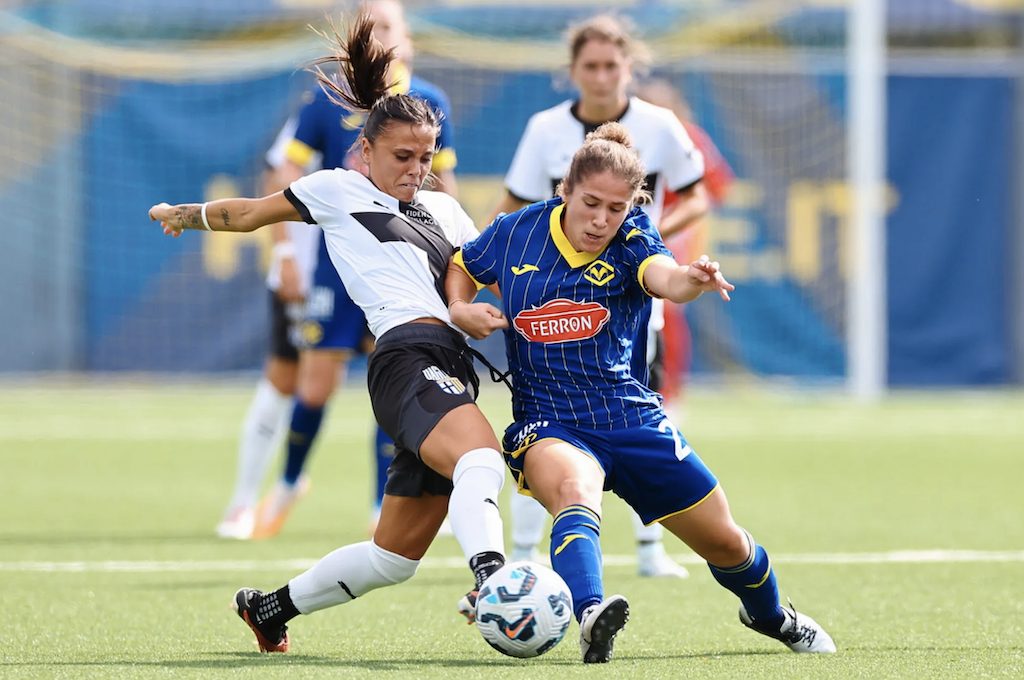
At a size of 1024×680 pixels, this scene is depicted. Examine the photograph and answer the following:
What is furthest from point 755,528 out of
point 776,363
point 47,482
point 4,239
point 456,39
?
point 4,239

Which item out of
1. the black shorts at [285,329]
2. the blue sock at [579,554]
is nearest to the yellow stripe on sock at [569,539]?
the blue sock at [579,554]

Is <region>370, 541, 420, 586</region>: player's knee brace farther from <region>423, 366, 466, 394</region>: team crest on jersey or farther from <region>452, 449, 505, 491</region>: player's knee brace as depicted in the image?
<region>423, 366, 466, 394</region>: team crest on jersey

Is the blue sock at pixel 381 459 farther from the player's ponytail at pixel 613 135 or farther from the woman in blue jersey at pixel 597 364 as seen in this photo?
the player's ponytail at pixel 613 135

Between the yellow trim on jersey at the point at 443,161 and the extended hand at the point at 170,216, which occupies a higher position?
the yellow trim on jersey at the point at 443,161

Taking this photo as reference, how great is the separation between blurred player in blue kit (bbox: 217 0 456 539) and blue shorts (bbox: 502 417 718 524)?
2.63 metres

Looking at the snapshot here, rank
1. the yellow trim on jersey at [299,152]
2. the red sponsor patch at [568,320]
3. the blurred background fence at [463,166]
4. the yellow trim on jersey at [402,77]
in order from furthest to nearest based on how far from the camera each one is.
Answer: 1. the blurred background fence at [463,166]
2. the yellow trim on jersey at [299,152]
3. the yellow trim on jersey at [402,77]
4. the red sponsor patch at [568,320]

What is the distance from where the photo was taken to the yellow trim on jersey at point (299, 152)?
6.54 meters

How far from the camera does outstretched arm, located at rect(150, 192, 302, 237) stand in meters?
4.05

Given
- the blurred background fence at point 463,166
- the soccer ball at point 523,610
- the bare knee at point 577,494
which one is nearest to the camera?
the soccer ball at point 523,610

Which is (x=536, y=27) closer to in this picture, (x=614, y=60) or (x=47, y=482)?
(x=47, y=482)

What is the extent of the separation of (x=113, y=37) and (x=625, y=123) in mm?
11634

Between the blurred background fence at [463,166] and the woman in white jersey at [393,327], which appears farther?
the blurred background fence at [463,166]

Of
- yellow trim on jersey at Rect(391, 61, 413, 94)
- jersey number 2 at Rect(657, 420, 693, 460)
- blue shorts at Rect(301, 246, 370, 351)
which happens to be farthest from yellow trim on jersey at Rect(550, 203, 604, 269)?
blue shorts at Rect(301, 246, 370, 351)

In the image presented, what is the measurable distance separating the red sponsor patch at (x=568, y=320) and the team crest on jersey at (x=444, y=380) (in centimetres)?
25
